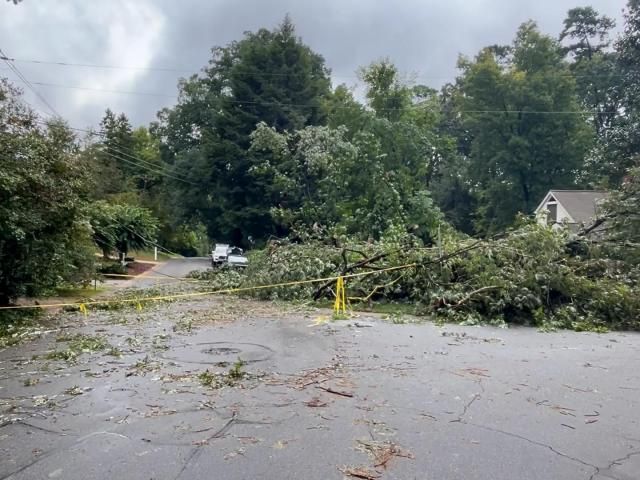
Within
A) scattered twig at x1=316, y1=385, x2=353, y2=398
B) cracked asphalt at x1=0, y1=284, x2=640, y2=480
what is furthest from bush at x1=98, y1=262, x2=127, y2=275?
scattered twig at x1=316, y1=385, x2=353, y2=398

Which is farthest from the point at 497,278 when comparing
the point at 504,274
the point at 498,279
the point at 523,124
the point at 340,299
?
the point at 523,124

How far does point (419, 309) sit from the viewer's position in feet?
39.8

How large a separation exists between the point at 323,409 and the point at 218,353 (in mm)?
2947

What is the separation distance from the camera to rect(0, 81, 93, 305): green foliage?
1004 cm

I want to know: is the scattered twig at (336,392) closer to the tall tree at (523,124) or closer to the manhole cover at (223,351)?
the manhole cover at (223,351)

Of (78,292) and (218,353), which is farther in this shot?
(78,292)

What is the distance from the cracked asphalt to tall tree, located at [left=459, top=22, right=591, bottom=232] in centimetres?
3145

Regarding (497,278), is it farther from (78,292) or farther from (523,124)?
(523,124)

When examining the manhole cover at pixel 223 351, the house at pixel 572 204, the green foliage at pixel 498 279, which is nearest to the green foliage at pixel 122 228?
the green foliage at pixel 498 279

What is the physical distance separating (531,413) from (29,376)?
210 inches

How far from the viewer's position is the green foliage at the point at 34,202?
10.0 metres

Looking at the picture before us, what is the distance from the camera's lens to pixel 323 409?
16.5ft

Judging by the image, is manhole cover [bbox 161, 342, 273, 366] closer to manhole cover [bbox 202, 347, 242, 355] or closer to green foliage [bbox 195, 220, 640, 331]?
manhole cover [bbox 202, 347, 242, 355]

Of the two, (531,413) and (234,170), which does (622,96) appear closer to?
(234,170)
